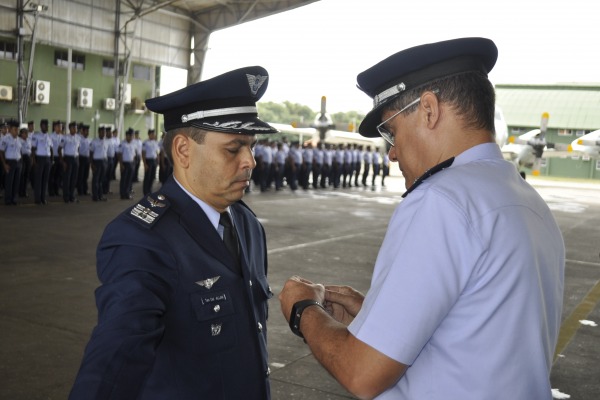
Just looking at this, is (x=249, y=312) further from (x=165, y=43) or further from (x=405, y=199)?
(x=165, y=43)

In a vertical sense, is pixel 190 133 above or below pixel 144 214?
above

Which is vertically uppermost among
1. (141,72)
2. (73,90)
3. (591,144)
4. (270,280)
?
(141,72)

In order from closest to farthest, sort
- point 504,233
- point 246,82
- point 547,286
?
1. point 504,233
2. point 547,286
3. point 246,82

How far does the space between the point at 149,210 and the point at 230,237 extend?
11.7 inches

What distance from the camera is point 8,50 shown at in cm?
2334

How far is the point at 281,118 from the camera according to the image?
80.4 meters

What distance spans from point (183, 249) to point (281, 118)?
79.5 m

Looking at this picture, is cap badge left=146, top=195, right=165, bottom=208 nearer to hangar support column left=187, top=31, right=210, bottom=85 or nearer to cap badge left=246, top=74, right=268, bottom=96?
cap badge left=246, top=74, right=268, bottom=96

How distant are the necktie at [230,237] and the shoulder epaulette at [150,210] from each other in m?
0.22

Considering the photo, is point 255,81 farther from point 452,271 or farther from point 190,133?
point 452,271

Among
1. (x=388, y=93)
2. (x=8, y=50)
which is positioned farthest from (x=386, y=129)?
(x=8, y=50)

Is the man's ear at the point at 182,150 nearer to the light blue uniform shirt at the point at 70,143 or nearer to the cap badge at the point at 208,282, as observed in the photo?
the cap badge at the point at 208,282

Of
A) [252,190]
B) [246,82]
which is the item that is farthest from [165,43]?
[246,82]

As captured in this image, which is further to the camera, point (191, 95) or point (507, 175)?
point (191, 95)
